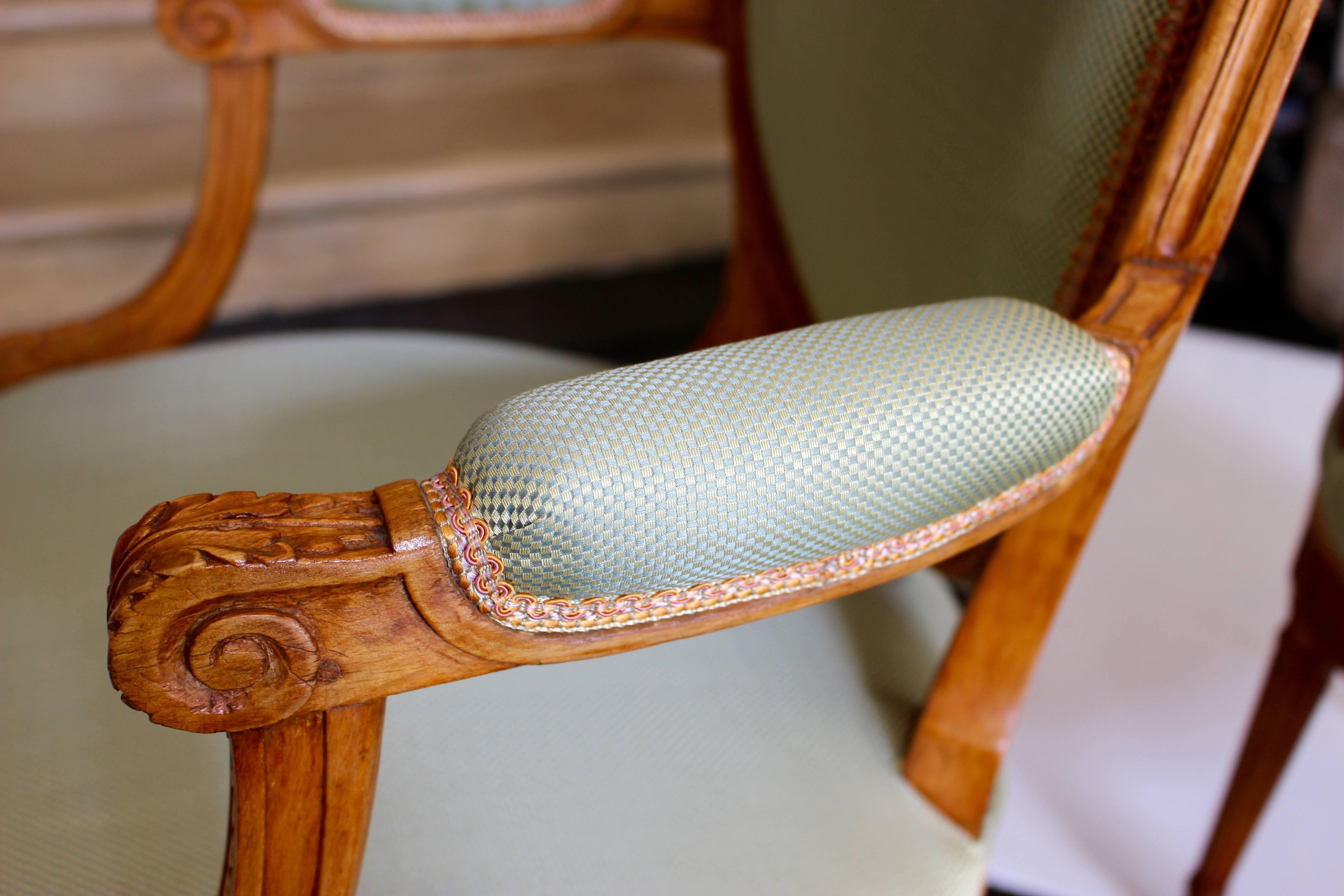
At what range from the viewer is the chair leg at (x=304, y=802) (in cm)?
25

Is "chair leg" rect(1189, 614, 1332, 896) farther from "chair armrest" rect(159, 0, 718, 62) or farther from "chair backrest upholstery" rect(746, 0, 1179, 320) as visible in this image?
"chair armrest" rect(159, 0, 718, 62)

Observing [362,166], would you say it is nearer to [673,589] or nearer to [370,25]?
[370,25]

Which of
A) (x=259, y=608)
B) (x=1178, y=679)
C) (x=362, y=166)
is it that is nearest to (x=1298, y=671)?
(x=1178, y=679)

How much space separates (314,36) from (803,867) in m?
0.43

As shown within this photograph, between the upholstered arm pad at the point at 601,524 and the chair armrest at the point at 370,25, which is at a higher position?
the chair armrest at the point at 370,25

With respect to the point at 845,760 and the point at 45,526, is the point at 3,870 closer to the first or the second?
the point at 45,526

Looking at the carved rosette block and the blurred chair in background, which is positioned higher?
the carved rosette block

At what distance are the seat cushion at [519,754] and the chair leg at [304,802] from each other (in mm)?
51

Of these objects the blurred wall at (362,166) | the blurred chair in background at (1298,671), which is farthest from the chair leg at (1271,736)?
the blurred wall at (362,166)

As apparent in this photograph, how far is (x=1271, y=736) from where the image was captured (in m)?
0.57

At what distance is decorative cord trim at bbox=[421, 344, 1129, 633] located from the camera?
0.23 metres

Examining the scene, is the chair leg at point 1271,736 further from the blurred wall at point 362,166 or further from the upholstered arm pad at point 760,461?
the blurred wall at point 362,166

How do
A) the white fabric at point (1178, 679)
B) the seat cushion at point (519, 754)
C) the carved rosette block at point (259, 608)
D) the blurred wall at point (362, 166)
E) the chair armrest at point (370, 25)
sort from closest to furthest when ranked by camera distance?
the carved rosette block at point (259, 608) < the seat cushion at point (519, 754) < the chair armrest at point (370, 25) < the white fabric at point (1178, 679) < the blurred wall at point (362, 166)

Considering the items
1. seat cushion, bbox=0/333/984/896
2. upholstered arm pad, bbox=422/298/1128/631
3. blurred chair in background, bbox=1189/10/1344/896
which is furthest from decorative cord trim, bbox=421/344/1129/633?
blurred chair in background, bbox=1189/10/1344/896
